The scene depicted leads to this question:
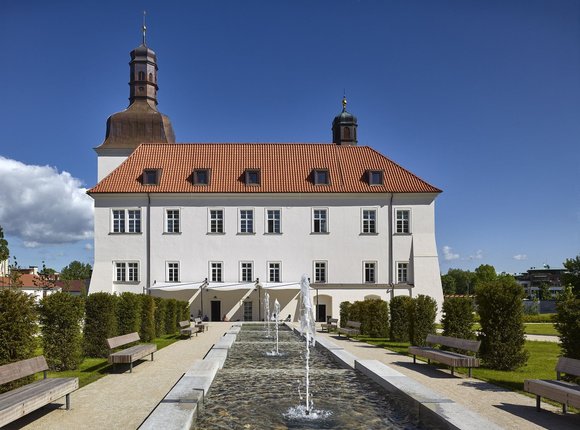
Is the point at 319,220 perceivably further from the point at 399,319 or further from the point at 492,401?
the point at 492,401

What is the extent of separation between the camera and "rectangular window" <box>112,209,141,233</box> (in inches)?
1378

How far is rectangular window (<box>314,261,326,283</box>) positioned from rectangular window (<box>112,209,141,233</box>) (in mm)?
11324

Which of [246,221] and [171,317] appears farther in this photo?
[246,221]

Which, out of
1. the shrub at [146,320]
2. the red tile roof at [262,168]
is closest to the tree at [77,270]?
the red tile roof at [262,168]

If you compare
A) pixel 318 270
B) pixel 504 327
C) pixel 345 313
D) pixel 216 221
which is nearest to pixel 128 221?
pixel 216 221

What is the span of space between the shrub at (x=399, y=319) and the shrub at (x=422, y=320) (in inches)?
90.4

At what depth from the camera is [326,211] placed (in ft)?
116

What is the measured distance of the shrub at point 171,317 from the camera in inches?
914

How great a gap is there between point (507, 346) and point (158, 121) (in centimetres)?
3399

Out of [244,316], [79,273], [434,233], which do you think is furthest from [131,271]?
[79,273]

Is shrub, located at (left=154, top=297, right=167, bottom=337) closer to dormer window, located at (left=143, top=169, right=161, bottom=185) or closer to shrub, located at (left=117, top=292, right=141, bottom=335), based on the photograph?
shrub, located at (left=117, top=292, right=141, bottom=335)

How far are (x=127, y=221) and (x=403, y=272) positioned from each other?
17602 mm

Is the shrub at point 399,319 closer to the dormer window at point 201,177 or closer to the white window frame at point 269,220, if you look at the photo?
the white window frame at point 269,220

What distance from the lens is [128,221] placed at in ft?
115
